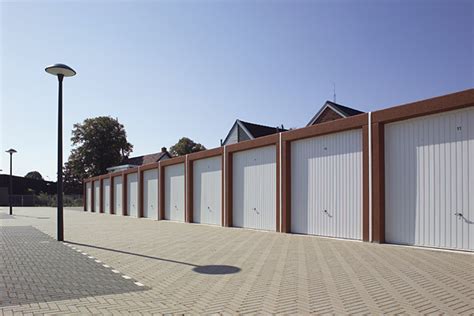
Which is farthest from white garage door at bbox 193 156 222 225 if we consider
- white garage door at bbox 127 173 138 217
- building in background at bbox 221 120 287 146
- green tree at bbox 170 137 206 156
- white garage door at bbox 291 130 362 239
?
green tree at bbox 170 137 206 156

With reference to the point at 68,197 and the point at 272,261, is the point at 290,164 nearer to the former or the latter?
the point at 272,261

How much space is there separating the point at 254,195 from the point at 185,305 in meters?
12.9

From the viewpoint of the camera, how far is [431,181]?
1154 cm

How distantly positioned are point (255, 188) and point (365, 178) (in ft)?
21.2

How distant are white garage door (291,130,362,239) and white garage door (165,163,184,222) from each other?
440 inches

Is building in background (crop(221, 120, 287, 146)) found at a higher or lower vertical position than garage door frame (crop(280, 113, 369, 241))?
higher

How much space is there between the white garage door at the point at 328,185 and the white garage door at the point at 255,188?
1.41 meters

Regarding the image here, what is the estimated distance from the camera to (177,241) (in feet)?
46.0

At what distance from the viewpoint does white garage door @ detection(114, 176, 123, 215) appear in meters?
37.7

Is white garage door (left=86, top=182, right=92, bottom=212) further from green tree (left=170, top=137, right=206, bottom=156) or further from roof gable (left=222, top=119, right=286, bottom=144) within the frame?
green tree (left=170, top=137, right=206, bottom=156)

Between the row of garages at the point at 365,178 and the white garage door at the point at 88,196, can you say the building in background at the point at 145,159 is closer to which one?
the white garage door at the point at 88,196

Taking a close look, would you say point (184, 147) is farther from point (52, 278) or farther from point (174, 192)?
point (52, 278)

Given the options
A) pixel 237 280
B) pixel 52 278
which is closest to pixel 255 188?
pixel 237 280

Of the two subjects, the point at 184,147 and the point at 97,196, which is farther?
the point at 184,147
